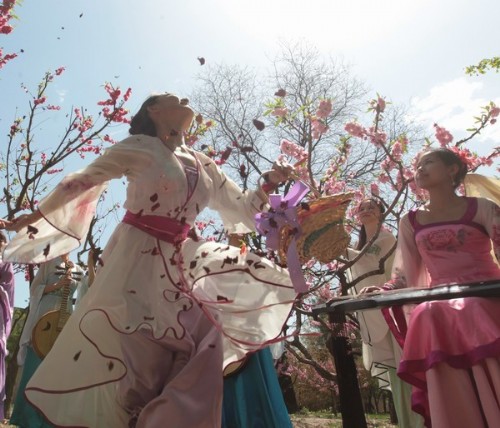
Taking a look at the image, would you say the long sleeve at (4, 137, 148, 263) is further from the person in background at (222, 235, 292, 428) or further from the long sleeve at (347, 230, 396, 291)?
the long sleeve at (347, 230, 396, 291)

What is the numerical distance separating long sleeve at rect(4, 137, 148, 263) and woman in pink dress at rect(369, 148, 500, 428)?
1.52 meters

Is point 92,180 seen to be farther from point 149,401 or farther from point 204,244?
point 149,401

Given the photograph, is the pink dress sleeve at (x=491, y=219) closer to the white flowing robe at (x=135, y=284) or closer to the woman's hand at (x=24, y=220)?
the white flowing robe at (x=135, y=284)

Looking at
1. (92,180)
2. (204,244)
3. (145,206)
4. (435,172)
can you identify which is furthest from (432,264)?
(92,180)

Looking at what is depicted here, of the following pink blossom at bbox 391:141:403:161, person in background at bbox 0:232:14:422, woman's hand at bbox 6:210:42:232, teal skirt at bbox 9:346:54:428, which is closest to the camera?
woman's hand at bbox 6:210:42:232

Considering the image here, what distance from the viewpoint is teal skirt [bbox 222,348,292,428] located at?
8.33ft

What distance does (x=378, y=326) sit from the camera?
12.1 ft

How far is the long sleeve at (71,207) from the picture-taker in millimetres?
2227

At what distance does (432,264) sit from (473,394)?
0.89m

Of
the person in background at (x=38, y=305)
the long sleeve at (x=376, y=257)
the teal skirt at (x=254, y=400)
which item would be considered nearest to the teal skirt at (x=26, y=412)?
the person in background at (x=38, y=305)

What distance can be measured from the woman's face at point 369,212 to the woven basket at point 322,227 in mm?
1837

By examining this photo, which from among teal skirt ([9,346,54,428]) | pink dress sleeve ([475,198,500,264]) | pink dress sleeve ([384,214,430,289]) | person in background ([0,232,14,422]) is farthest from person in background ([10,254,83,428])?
pink dress sleeve ([475,198,500,264])

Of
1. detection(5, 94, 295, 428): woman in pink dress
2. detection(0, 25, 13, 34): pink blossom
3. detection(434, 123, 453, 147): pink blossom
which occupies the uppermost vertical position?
detection(0, 25, 13, 34): pink blossom

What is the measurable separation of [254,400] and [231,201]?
108 cm
